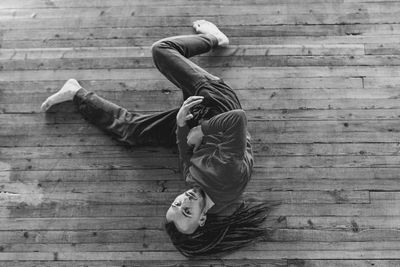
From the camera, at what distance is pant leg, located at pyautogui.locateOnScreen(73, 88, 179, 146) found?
263cm

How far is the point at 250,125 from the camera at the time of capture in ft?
9.03

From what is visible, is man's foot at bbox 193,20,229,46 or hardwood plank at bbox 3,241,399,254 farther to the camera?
man's foot at bbox 193,20,229,46

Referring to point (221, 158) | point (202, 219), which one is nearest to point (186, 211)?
point (202, 219)

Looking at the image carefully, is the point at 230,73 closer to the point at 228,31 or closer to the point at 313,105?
the point at 228,31

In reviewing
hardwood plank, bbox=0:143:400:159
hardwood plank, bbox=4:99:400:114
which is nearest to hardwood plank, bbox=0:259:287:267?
hardwood plank, bbox=0:143:400:159

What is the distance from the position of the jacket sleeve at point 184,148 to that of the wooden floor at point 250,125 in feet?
0.56

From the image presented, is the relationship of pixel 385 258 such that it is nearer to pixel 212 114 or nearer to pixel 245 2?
pixel 212 114

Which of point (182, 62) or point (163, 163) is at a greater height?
point (182, 62)

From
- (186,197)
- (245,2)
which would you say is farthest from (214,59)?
(186,197)

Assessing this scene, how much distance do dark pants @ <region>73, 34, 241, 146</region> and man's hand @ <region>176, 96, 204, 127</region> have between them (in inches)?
3.2

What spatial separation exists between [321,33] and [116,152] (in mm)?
1410

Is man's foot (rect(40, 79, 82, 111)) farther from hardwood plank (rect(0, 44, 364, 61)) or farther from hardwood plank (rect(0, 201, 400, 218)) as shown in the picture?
hardwood plank (rect(0, 201, 400, 218))

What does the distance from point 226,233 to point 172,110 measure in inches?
27.9

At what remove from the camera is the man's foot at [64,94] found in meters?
2.76
